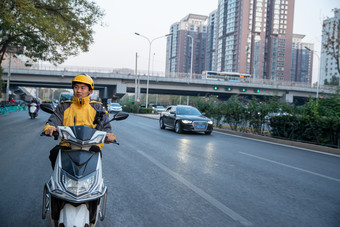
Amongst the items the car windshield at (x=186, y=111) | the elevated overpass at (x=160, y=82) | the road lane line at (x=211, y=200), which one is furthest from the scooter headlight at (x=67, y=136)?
the elevated overpass at (x=160, y=82)

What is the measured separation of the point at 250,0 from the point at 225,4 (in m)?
13.5

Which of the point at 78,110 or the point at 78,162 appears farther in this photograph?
the point at 78,110

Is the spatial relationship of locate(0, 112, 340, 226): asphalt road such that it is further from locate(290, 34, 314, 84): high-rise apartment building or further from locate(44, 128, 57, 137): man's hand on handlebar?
locate(290, 34, 314, 84): high-rise apartment building

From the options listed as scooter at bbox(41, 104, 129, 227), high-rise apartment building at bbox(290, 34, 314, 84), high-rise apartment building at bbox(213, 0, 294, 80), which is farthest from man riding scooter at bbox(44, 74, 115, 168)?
high-rise apartment building at bbox(290, 34, 314, 84)

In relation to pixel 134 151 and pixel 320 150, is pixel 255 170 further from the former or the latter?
pixel 320 150

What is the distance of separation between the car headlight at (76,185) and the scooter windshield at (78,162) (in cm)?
5

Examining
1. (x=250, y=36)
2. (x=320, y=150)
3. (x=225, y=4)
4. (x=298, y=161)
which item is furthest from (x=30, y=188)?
(x=225, y=4)

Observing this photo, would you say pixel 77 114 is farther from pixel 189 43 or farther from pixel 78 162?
pixel 189 43

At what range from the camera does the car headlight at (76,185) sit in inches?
107

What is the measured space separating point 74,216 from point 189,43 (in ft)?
596

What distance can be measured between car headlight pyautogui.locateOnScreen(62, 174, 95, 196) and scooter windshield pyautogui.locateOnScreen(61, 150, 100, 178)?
5cm

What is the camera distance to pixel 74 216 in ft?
8.87

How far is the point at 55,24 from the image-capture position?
58.7 feet

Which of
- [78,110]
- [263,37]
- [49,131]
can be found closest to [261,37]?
[263,37]
